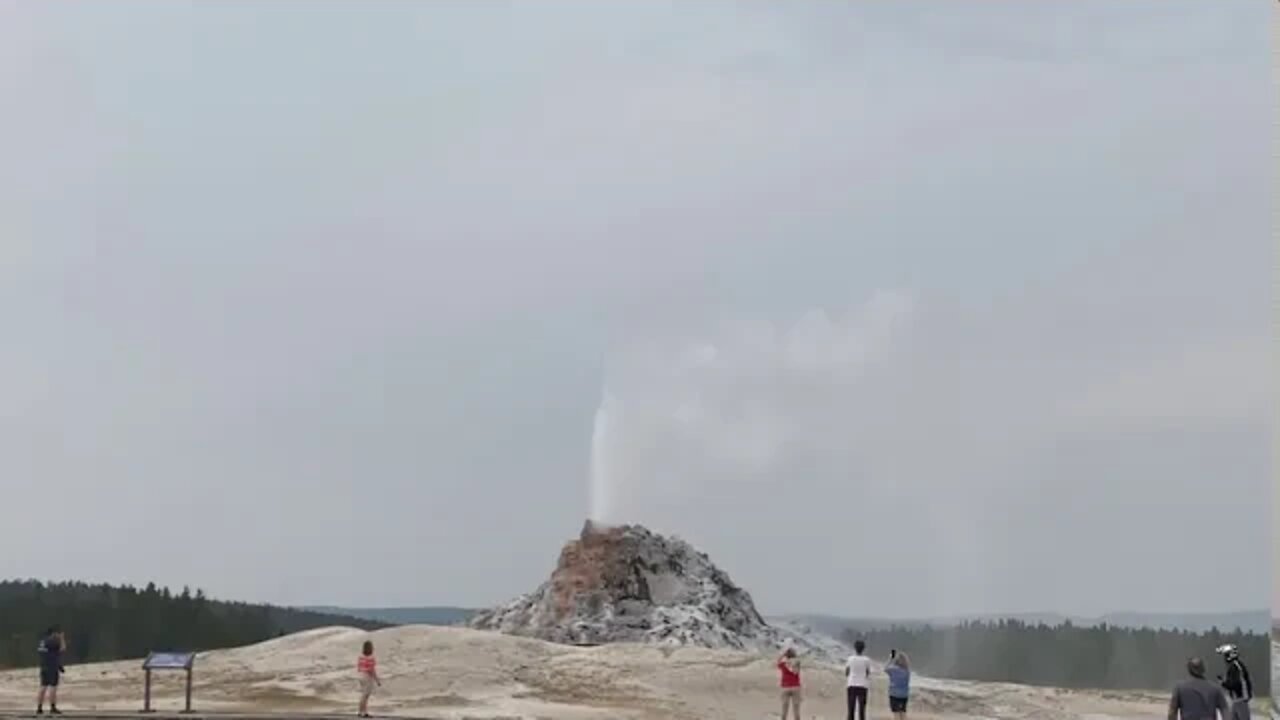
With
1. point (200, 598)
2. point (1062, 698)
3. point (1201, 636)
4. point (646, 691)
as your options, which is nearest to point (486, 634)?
point (646, 691)

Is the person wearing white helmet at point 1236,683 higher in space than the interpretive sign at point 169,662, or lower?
higher

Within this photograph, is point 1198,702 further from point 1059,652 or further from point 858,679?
point 1059,652

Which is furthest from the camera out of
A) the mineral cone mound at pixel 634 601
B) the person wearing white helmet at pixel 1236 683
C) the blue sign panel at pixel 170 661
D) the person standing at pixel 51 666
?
the mineral cone mound at pixel 634 601

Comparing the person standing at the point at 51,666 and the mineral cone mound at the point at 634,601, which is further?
the mineral cone mound at the point at 634,601

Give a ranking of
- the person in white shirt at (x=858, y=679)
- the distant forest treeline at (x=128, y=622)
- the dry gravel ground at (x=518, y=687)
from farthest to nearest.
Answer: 1. the distant forest treeline at (x=128, y=622)
2. the dry gravel ground at (x=518, y=687)
3. the person in white shirt at (x=858, y=679)

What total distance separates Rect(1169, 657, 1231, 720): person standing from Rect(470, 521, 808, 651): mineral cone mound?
3548 cm

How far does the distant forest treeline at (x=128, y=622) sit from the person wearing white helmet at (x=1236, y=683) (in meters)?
66.6

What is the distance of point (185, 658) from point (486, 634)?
14066 millimetres

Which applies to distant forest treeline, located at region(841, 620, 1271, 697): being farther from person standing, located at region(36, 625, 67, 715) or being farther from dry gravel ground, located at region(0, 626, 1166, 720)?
person standing, located at region(36, 625, 67, 715)

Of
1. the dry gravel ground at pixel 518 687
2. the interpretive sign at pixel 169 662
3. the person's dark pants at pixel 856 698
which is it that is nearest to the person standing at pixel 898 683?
the person's dark pants at pixel 856 698

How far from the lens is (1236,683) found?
16297 mm

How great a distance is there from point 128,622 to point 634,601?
138ft

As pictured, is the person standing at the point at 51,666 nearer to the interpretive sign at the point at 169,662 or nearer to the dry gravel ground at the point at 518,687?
the interpretive sign at the point at 169,662

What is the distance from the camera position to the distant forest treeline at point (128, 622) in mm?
81875
